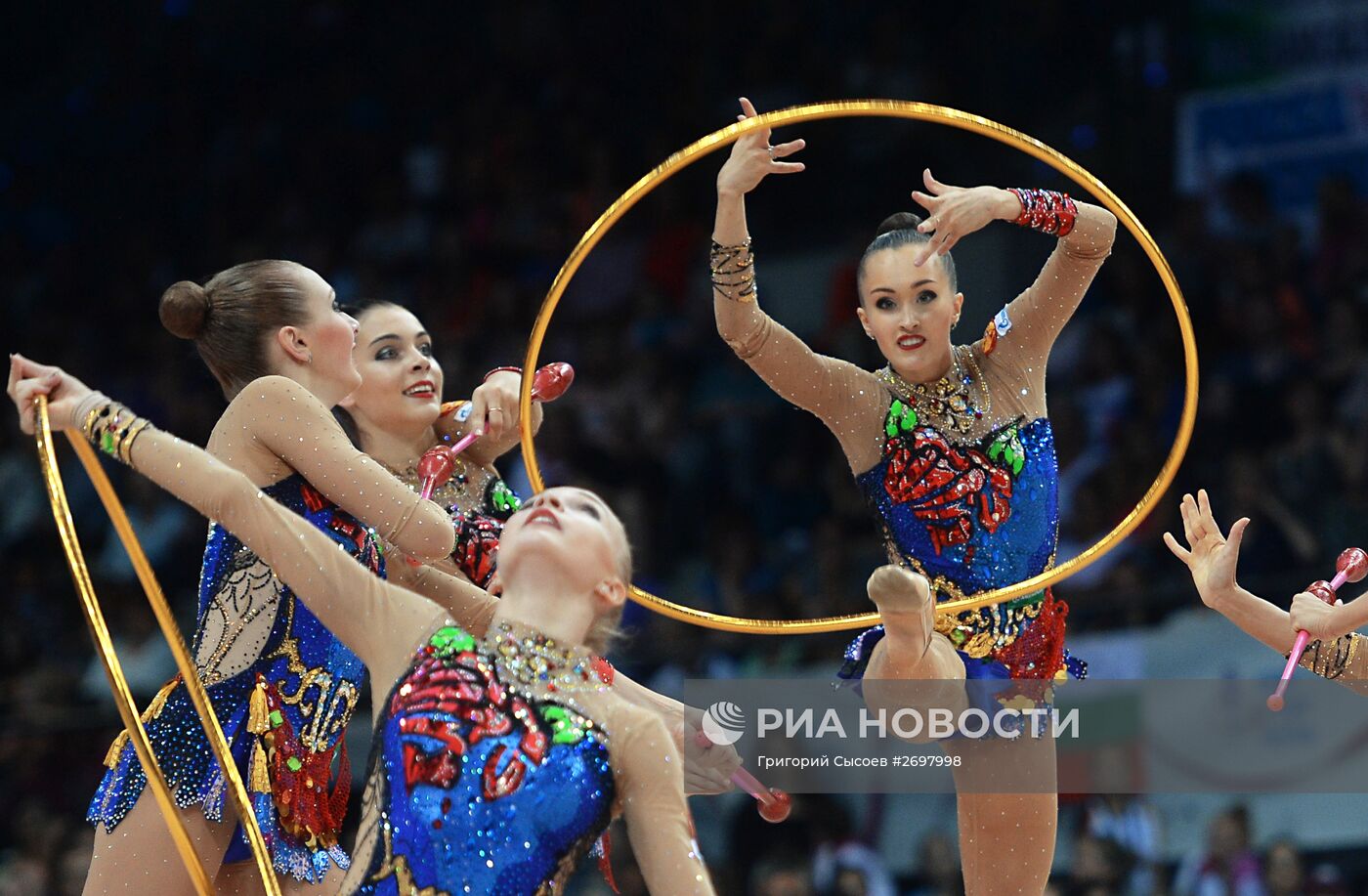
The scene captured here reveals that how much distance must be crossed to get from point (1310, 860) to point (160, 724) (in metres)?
3.33

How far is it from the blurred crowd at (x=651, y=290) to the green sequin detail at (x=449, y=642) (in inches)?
81.8

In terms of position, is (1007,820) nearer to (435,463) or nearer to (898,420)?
(898,420)

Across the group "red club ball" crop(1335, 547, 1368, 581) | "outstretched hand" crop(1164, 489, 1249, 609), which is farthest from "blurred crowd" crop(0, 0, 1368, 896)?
"red club ball" crop(1335, 547, 1368, 581)

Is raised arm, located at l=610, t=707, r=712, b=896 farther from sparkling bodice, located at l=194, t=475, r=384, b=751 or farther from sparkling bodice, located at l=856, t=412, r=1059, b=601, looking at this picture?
sparkling bodice, located at l=856, t=412, r=1059, b=601

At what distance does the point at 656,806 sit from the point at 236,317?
3.66 feet

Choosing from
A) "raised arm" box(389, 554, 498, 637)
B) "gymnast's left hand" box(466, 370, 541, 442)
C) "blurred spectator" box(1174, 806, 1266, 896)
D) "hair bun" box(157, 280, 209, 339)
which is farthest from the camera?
"blurred spectator" box(1174, 806, 1266, 896)

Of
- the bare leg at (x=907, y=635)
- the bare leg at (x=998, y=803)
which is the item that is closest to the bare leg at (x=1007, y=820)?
the bare leg at (x=998, y=803)

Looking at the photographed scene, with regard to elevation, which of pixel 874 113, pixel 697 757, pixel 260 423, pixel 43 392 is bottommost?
pixel 697 757

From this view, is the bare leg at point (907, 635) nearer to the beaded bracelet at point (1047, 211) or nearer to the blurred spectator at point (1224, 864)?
the beaded bracelet at point (1047, 211)

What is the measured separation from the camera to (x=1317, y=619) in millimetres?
3117

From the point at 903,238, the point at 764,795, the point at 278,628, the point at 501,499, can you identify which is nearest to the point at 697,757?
the point at 764,795

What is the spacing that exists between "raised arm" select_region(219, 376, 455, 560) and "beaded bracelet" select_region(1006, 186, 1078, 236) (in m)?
1.18

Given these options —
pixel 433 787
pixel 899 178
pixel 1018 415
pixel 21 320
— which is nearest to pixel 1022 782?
pixel 1018 415

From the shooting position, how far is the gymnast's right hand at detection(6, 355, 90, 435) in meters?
2.50
